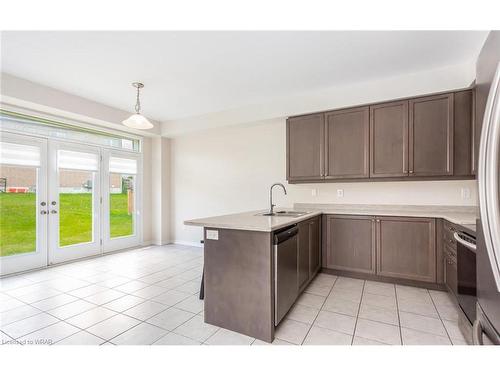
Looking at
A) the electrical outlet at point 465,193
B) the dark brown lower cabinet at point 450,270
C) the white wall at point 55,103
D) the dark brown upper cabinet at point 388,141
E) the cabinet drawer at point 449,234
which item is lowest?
the dark brown lower cabinet at point 450,270

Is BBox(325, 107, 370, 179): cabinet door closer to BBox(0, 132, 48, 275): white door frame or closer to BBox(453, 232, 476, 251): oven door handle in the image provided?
BBox(453, 232, 476, 251): oven door handle

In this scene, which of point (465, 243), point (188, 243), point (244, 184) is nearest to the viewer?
point (465, 243)

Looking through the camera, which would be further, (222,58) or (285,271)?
(222,58)

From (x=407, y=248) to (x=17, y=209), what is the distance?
207 inches

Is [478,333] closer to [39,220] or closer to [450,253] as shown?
[450,253]

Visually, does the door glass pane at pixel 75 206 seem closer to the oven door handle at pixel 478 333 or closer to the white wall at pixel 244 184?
the white wall at pixel 244 184

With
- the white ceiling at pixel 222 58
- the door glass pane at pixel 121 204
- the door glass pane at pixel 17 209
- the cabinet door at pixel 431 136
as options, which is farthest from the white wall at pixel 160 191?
the cabinet door at pixel 431 136

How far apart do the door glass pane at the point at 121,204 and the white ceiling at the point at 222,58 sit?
→ 70.4 inches

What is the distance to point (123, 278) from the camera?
130 inches

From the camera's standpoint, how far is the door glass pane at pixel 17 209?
335 cm

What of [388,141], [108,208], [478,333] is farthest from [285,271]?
[108,208]

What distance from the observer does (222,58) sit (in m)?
2.66

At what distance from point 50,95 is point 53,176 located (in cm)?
124
